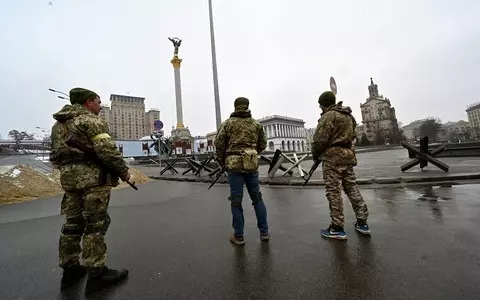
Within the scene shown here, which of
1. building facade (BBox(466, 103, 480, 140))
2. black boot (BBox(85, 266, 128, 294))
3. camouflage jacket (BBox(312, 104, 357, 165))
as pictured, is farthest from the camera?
building facade (BBox(466, 103, 480, 140))

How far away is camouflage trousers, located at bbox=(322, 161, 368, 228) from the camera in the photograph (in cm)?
346

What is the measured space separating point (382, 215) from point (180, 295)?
3.65m

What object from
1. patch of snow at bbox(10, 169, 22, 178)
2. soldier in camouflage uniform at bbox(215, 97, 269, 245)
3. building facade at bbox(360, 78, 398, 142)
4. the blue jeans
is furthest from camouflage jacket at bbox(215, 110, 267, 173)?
building facade at bbox(360, 78, 398, 142)

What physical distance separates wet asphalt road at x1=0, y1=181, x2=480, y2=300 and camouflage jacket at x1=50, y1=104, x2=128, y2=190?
1052 mm

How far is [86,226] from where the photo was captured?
246 centimetres

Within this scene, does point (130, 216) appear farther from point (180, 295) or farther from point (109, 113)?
point (109, 113)

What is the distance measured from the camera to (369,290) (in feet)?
6.64

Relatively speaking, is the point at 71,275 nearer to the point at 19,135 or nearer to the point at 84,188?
the point at 84,188

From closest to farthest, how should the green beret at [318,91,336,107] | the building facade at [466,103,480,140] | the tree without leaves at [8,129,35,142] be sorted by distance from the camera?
1. the green beret at [318,91,336,107]
2. the tree without leaves at [8,129,35,142]
3. the building facade at [466,103,480,140]

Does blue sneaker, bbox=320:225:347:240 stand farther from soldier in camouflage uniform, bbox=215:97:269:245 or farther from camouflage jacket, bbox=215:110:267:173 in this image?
camouflage jacket, bbox=215:110:267:173

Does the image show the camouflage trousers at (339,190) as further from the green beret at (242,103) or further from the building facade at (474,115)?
the building facade at (474,115)

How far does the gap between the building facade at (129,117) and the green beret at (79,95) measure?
106309 mm

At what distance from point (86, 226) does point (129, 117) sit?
117 m

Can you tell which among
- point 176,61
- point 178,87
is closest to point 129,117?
point 176,61
